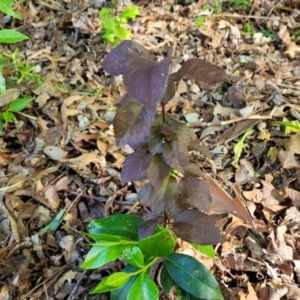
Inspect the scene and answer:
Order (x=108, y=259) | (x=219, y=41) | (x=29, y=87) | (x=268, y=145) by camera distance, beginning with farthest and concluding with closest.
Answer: (x=219, y=41)
(x=29, y=87)
(x=268, y=145)
(x=108, y=259)

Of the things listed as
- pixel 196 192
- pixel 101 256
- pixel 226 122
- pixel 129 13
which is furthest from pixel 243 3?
pixel 101 256

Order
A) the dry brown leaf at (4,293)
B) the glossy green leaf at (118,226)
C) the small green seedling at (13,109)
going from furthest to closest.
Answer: the small green seedling at (13,109) → the dry brown leaf at (4,293) → the glossy green leaf at (118,226)

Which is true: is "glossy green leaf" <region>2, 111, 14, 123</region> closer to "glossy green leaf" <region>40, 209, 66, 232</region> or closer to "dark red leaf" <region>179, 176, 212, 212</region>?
"glossy green leaf" <region>40, 209, 66, 232</region>

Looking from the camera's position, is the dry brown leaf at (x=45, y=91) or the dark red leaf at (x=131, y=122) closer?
the dark red leaf at (x=131, y=122)

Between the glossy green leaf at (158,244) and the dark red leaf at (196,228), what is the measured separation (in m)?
0.06

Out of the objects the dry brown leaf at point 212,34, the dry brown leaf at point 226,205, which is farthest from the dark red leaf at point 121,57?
the dry brown leaf at point 212,34

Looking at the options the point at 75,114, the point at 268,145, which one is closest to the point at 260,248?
the point at 268,145

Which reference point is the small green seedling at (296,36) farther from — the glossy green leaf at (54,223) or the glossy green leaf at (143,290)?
the glossy green leaf at (143,290)

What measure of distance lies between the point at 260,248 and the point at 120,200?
2.10 feet

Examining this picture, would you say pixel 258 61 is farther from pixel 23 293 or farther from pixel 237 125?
pixel 23 293

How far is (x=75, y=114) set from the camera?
229cm

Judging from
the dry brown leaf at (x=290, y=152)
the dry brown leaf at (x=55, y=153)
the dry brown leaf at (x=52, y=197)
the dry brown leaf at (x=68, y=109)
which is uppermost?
the dry brown leaf at (x=290, y=152)

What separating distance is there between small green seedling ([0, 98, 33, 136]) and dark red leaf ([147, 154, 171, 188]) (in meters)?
1.03

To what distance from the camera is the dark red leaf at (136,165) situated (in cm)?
124
